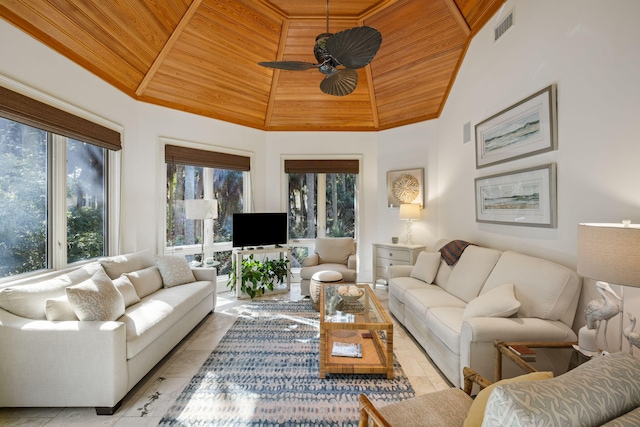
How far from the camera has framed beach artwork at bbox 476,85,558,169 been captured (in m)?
2.34

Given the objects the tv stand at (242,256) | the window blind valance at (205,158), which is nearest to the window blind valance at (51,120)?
the window blind valance at (205,158)

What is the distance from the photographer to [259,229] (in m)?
4.60

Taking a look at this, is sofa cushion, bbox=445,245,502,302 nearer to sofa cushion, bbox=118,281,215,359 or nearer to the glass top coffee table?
the glass top coffee table

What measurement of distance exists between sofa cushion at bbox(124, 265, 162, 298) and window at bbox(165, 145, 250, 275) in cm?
103

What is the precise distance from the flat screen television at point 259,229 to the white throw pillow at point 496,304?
10.4 feet

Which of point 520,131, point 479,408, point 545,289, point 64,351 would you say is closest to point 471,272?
point 545,289

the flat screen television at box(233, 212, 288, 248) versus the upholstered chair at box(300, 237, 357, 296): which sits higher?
the flat screen television at box(233, 212, 288, 248)

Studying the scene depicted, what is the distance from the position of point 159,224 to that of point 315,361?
116 inches

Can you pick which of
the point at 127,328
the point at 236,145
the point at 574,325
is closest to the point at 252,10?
the point at 236,145

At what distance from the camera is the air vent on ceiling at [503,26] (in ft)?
9.14

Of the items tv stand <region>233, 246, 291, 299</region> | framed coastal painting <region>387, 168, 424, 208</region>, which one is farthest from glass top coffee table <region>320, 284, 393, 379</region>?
framed coastal painting <region>387, 168, 424, 208</region>

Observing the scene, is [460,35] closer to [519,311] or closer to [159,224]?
[519,311]

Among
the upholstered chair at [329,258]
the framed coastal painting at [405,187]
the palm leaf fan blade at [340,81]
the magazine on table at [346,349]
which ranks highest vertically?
the palm leaf fan blade at [340,81]

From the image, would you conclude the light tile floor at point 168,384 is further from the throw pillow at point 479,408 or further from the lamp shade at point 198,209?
the lamp shade at point 198,209
